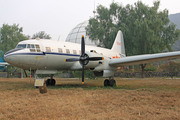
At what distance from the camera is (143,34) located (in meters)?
30.2

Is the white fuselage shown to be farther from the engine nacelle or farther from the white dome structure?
the white dome structure

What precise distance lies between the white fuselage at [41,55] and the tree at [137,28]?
18.4 meters

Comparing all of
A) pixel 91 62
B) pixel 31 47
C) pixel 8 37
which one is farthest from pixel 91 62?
pixel 8 37

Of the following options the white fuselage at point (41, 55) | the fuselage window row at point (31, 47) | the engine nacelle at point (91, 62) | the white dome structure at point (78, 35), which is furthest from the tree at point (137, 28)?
the fuselage window row at point (31, 47)

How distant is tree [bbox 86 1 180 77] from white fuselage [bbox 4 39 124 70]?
1839 centimetres

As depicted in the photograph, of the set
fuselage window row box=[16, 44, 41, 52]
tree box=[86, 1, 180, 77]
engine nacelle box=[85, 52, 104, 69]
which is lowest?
engine nacelle box=[85, 52, 104, 69]

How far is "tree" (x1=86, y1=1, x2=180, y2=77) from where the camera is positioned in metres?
30.0

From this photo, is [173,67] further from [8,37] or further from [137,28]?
[8,37]

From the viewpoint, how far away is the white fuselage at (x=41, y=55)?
1233 centimetres

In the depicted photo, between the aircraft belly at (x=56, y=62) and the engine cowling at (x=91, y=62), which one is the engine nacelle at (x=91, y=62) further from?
the aircraft belly at (x=56, y=62)

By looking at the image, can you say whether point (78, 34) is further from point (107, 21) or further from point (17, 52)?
point (17, 52)

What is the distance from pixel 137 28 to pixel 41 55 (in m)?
21.4

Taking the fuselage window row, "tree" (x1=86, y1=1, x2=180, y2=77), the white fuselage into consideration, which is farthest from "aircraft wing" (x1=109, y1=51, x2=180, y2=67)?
"tree" (x1=86, y1=1, x2=180, y2=77)

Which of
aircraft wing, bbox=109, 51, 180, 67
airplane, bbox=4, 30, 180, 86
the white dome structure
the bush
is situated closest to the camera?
airplane, bbox=4, 30, 180, 86
